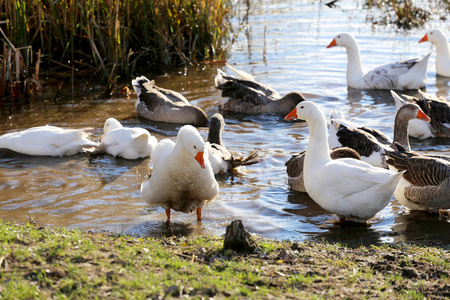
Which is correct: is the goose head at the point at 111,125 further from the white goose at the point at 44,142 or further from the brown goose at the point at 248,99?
the brown goose at the point at 248,99

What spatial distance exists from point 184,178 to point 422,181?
3017mm

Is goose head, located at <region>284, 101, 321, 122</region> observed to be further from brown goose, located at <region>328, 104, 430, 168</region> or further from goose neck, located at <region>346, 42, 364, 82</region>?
goose neck, located at <region>346, 42, 364, 82</region>

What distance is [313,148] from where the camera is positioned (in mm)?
7168

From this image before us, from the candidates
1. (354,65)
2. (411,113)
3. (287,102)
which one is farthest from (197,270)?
(354,65)

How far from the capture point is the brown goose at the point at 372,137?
864 cm

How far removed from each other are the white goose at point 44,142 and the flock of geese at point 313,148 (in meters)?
0.02

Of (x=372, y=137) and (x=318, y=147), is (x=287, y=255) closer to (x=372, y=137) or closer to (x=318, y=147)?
(x=318, y=147)

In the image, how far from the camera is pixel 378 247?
5.93 meters

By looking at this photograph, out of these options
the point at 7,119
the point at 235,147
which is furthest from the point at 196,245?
the point at 7,119

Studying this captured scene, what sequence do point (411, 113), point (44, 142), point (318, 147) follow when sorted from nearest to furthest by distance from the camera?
1. point (318, 147)
2. point (411, 113)
3. point (44, 142)

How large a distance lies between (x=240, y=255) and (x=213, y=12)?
1102cm

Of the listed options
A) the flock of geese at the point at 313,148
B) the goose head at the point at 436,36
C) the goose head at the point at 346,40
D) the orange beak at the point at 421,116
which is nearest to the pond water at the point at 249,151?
the flock of geese at the point at 313,148

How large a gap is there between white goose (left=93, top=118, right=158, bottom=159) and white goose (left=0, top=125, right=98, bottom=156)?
408 mm

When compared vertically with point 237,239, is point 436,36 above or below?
Answer: above
